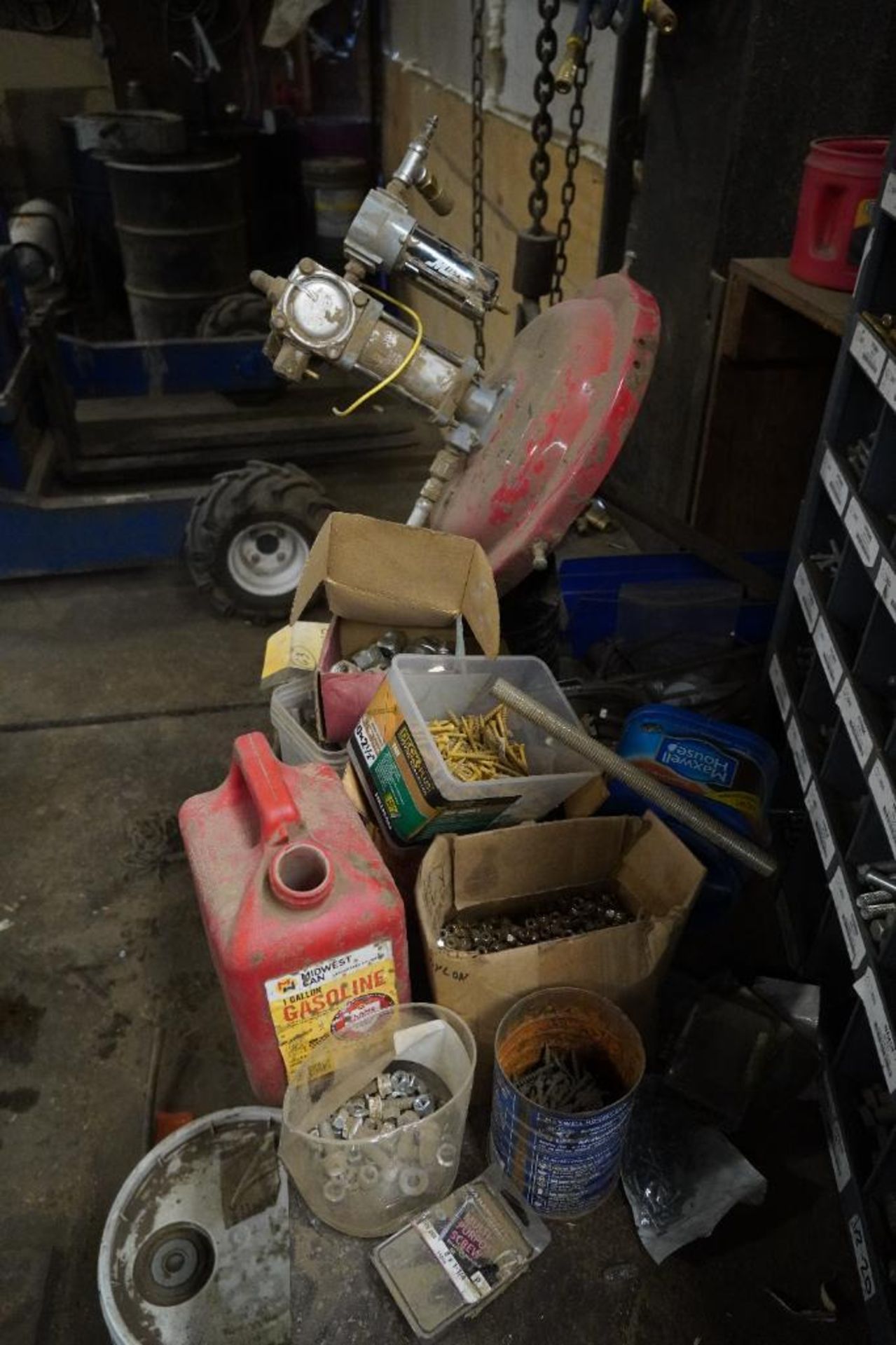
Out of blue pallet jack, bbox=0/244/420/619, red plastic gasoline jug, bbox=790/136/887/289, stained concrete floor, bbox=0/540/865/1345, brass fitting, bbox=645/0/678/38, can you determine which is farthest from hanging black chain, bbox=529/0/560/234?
stained concrete floor, bbox=0/540/865/1345

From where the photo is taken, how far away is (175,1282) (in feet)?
3.90

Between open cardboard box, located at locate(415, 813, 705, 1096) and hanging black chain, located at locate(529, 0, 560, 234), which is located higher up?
hanging black chain, located at locate(529, 0, 560, 234)

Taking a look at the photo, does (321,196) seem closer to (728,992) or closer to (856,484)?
(856,484)

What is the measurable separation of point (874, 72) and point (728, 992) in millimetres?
1842

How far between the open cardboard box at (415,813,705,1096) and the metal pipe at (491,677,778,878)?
4 cm

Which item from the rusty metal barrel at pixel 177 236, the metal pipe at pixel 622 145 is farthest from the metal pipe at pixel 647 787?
the rusty metal barrel at pixel 177 236

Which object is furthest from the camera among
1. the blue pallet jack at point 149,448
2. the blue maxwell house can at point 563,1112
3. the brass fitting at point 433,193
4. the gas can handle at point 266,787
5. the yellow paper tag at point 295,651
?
the blue pallet jack at point 149,448

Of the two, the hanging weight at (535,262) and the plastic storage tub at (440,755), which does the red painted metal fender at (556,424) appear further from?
the hanging weight at (535,262)

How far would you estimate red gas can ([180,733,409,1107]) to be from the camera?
1.16 meters

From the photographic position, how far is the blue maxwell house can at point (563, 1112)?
1.10 m

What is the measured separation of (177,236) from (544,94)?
9.12 feet

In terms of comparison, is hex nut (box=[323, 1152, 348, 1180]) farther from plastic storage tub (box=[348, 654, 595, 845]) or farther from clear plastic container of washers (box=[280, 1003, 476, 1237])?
plastic storage tub (box=[348, 654, 595, 845])

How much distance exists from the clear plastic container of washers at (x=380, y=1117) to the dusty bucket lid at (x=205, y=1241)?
A: 108mm

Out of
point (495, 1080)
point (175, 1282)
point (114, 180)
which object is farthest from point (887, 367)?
point (114, 180)
